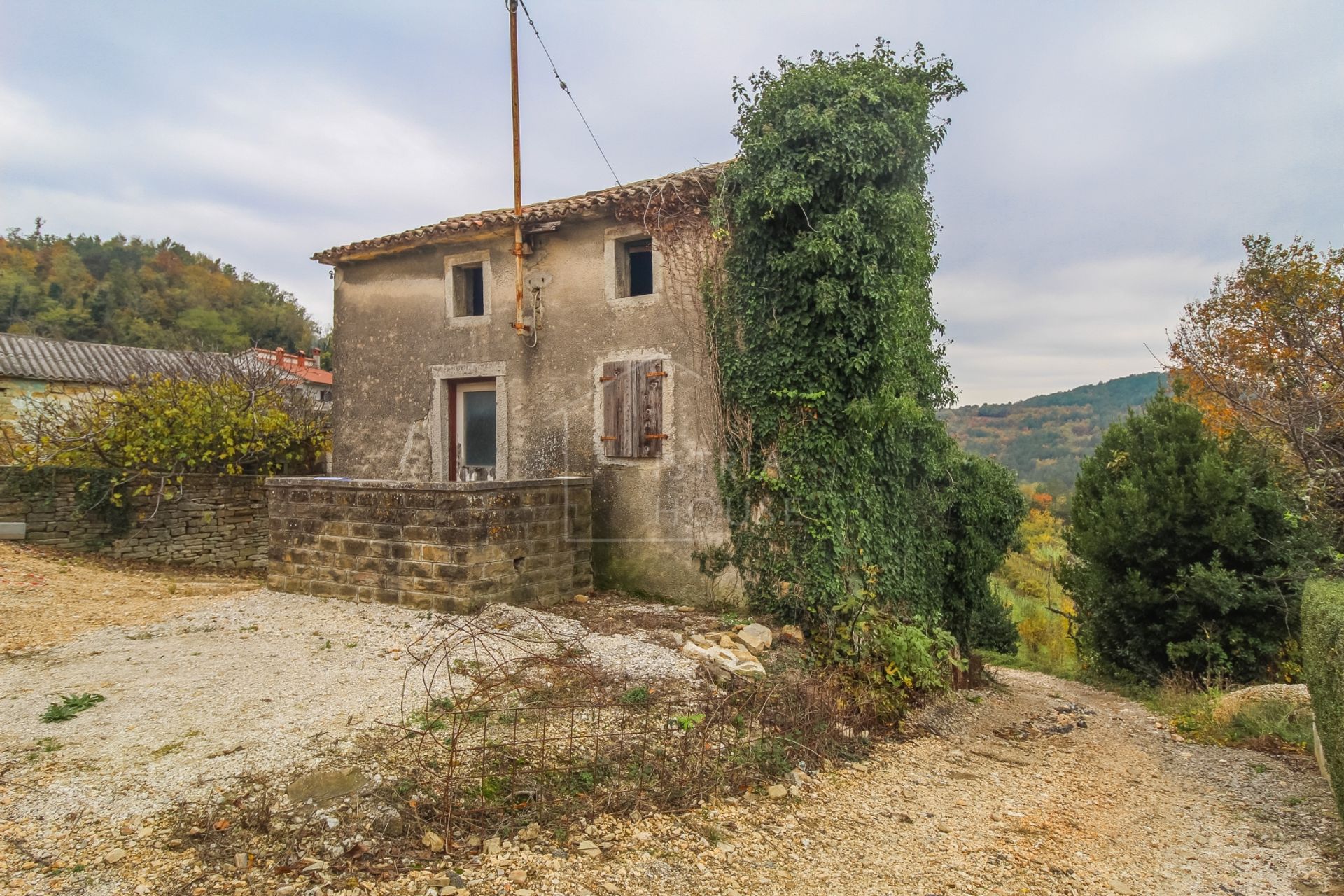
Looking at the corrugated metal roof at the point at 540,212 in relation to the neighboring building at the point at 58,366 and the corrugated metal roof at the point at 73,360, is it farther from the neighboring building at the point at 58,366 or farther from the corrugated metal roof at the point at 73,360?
the corrugated metal roof at the point at 73,360

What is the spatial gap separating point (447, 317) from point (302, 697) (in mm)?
6337

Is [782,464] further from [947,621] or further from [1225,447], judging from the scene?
[1225,447]

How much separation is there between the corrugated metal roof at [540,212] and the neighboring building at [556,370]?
1.0 inches

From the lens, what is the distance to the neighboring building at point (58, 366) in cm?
1997

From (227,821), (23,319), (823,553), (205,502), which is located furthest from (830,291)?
(23,319)

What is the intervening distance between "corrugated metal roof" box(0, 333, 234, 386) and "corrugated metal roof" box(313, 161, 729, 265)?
9.80m

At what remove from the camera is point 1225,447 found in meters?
10.8

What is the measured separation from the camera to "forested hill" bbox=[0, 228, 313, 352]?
3325 centimetres

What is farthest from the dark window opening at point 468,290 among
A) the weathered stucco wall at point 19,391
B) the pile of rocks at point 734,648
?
the weathered stucco wall at point 19,391

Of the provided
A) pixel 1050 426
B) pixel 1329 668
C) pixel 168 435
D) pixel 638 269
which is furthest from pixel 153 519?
pixel 1050 426

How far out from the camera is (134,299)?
3512 centimetres

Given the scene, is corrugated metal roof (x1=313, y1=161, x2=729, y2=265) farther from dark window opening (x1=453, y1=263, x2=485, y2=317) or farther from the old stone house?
the old stone house

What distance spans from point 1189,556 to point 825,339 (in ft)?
21.7

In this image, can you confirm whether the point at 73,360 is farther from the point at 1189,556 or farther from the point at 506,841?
the point at 1189,556
